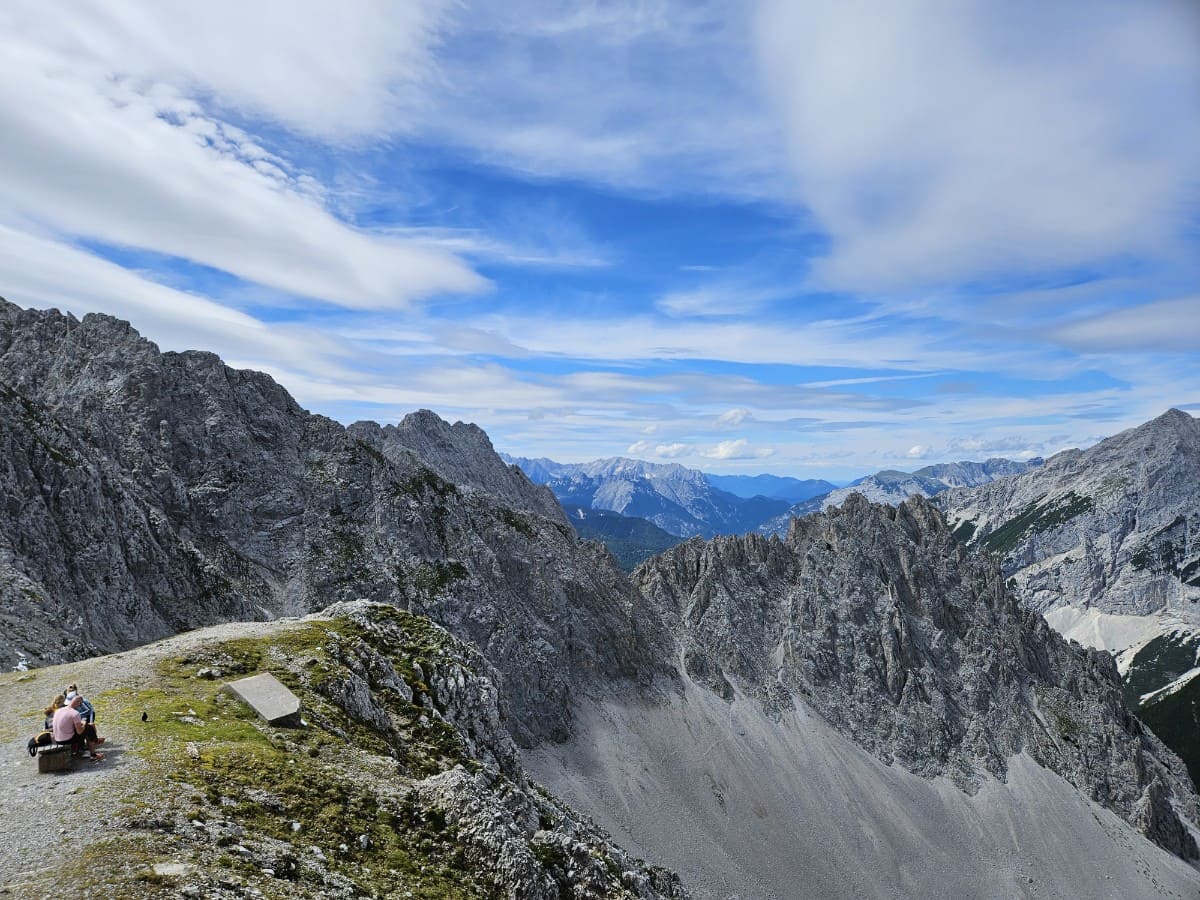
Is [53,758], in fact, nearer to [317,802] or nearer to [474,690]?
[317,802]

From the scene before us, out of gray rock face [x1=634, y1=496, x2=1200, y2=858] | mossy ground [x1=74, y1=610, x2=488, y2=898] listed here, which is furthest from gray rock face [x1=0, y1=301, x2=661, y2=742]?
mossy ground [x1=74, y1=610, x2=488, y2=898]

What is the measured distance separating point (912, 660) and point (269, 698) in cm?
17477

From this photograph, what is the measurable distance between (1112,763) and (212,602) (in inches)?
7862

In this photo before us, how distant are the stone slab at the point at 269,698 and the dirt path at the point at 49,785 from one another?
15.9ft

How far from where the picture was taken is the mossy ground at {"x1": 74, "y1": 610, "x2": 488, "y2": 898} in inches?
754

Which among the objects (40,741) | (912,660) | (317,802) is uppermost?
(40,741)

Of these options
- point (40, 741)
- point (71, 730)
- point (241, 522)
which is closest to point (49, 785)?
point (71, 730)

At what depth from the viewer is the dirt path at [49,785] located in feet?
58.2

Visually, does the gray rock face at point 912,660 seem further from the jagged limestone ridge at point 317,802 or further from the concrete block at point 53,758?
the concrete block at point 53,758

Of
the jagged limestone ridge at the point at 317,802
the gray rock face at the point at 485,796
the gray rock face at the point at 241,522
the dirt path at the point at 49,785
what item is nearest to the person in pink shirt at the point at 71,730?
the dirt path at the point at 49,785

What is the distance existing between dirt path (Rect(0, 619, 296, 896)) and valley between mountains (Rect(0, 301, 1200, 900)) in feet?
0.48

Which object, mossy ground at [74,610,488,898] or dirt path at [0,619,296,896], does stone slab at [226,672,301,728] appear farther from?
dirt path at [0,619,296,896]

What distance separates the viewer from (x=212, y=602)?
8850 centimetres

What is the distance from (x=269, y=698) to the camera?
32.5m
